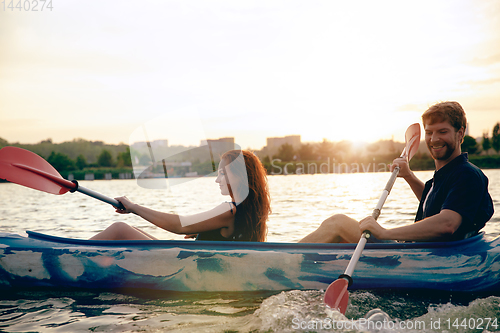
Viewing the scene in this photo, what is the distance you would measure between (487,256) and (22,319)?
3.48 meters

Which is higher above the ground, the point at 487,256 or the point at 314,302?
the point at 487,256

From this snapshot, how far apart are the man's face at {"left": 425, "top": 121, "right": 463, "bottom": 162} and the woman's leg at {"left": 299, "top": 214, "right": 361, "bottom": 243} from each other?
2.64 ft

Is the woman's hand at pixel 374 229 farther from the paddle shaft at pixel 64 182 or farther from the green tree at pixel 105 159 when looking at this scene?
the green tree at pixel 105 159

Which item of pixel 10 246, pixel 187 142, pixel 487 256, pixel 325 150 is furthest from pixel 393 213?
pixel 325 150

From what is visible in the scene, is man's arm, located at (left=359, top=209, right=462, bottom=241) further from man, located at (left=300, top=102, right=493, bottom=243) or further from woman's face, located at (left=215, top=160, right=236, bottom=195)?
woman's face, located at (left=215, top=160, right=236, bottom=195)

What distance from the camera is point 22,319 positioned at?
254 cm

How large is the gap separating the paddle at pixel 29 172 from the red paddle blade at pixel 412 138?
3485 mm

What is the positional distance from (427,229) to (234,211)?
1353mm

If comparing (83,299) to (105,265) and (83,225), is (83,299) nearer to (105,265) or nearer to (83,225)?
(105,265)

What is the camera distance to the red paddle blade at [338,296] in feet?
7.64

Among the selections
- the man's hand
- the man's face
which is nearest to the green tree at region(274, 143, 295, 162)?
the man's hand

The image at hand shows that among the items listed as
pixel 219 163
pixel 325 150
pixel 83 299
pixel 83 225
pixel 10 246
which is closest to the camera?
pixel 219 163

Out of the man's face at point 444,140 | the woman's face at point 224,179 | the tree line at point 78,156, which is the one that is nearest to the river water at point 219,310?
the woman's face at point 224,179

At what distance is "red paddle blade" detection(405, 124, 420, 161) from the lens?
3723 millimetres
